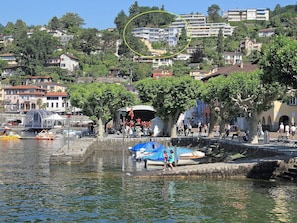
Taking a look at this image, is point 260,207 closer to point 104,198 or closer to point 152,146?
point 104,198

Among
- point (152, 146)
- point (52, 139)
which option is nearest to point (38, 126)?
point (52, 139)

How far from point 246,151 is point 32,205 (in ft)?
79.6

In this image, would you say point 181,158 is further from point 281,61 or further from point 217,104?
point 281,61

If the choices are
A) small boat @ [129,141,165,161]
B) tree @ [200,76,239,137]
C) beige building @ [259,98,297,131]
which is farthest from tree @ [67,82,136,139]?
beige building @ [259,98,297,131]

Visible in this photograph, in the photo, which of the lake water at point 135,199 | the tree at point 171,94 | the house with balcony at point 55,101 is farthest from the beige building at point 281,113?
the house with balcony at point 55,101

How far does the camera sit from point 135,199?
101 feet

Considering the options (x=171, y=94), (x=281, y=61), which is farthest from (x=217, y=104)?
(x=281, y=61)

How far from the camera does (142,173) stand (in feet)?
132

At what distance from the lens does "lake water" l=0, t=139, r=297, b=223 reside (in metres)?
26.5

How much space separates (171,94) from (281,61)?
123 feet

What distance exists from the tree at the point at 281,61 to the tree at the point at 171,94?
33310 mm

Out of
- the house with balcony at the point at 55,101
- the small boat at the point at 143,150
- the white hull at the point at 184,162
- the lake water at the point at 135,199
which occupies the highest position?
the house with balcony at the point at 55,101

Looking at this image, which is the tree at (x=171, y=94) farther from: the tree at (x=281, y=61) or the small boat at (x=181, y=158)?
the tree at (x=281, y=61)

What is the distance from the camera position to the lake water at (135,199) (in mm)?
26500
